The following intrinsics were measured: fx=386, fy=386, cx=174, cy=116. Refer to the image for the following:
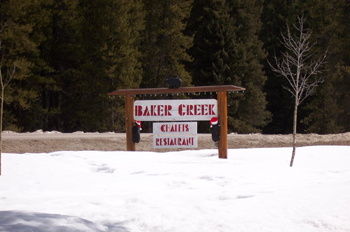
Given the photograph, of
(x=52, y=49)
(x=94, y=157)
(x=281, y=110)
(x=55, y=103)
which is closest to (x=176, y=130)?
(x=94, y=157)

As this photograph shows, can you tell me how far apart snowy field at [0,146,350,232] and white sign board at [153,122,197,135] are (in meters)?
1.44

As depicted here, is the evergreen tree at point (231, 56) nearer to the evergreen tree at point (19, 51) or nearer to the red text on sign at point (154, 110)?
the evergreen tree at point (19, 51)

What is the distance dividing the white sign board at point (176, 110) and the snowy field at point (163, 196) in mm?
1701

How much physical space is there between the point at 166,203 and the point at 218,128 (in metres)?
5.78

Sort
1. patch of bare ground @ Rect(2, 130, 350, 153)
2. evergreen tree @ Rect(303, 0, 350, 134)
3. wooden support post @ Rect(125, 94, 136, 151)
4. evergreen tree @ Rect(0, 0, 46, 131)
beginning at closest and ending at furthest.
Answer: wooden support post @ Rect(125, 94, 136, 151)
patch of bare ground @ Rect(2, 130, 350, 153)
evergreen tree @ Rect(0, 0, 46, 131)
evergreen tree @ Rect(303, 0, 350, 134)

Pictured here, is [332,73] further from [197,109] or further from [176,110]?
[176,110]

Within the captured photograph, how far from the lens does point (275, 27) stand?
138 feet

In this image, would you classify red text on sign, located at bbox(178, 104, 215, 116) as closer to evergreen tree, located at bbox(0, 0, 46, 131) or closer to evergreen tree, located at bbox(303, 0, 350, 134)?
evergreen tree, located at bbox(0, 0, 46, 131)

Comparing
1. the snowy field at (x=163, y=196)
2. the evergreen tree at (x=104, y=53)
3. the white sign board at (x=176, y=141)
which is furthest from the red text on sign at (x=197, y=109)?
the evergreen tree at (x=104, y=53)

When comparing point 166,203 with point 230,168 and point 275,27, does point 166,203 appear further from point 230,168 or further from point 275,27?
point 275,27

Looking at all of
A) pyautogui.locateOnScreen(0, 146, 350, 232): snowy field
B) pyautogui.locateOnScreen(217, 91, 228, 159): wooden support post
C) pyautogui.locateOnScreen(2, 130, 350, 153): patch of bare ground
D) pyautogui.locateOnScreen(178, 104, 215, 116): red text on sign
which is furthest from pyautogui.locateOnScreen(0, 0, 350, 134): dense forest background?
pyautogui.locateOnScreen(0, 146, 350, 232): snowy field

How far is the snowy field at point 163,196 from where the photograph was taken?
180 inches

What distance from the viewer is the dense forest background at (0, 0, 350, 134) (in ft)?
81.1

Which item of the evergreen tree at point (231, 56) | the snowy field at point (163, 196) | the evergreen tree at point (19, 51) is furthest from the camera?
the evergreen tree at point (231, 56)
